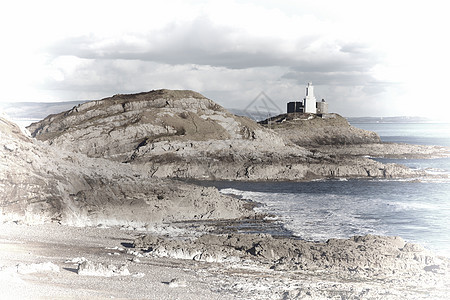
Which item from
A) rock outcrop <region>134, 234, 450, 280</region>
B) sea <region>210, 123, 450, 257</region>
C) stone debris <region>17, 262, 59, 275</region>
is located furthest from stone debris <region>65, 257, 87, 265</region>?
sea <region>210, 123, 450, 257</region>

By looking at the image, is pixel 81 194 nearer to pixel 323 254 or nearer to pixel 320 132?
pixel 323 254

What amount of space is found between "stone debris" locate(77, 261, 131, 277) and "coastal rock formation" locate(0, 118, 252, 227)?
10.0m

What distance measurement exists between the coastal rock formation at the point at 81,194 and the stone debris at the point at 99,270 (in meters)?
10.0

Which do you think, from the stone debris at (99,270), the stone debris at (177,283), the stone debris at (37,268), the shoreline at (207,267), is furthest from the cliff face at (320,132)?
the stone debris at (37,268)

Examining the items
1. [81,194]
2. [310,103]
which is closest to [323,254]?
[81,194]

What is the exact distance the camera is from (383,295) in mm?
15883

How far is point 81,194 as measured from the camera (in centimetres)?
2950

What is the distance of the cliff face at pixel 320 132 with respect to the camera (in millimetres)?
116062

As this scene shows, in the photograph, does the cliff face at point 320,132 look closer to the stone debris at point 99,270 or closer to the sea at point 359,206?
the sea at point 359,206

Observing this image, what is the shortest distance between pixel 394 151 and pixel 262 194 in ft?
226

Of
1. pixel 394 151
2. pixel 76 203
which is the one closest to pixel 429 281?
pixel 76 203

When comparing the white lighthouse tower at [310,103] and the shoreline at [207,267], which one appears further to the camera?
the white lighthouse tower at [310,103]

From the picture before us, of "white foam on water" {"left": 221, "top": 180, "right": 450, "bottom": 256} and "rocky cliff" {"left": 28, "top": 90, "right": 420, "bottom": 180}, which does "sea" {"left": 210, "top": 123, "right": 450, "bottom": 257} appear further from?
"rocky cliff" {"left": 28, "top": 90, "right": 420, "bottom": 180}

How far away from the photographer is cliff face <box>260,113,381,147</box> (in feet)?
381
